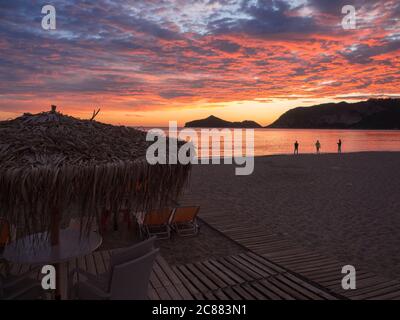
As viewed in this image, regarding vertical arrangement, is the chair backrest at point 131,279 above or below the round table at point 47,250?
below

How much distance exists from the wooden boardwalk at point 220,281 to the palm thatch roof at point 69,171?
1339 millimetres

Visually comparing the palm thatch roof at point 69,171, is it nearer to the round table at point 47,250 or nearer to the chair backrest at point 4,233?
the round table at point 47,250

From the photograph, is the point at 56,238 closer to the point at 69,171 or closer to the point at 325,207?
the point at 69,171

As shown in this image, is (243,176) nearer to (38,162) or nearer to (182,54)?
(182,54)

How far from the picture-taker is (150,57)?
1719 centimetres

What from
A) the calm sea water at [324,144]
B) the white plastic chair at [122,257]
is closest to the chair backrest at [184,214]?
the white plastic chair at [122,257]

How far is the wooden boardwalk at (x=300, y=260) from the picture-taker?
15.2 feet

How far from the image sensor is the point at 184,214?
7.34m

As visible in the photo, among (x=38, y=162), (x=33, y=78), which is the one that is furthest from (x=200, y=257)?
(x=33, y=78)

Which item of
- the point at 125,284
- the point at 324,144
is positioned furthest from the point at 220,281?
the point at 324,144

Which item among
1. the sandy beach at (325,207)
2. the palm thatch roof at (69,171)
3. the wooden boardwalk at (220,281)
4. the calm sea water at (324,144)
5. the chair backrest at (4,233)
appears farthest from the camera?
the calm sea water at (324,144)

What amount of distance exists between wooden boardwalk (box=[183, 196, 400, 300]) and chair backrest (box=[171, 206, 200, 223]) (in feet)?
2.80

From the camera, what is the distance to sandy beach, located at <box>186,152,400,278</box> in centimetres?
677

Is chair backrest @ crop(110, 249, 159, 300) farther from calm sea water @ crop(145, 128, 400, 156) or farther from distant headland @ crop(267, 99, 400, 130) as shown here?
distant headland @ crop(267, 99, 400, 130)
